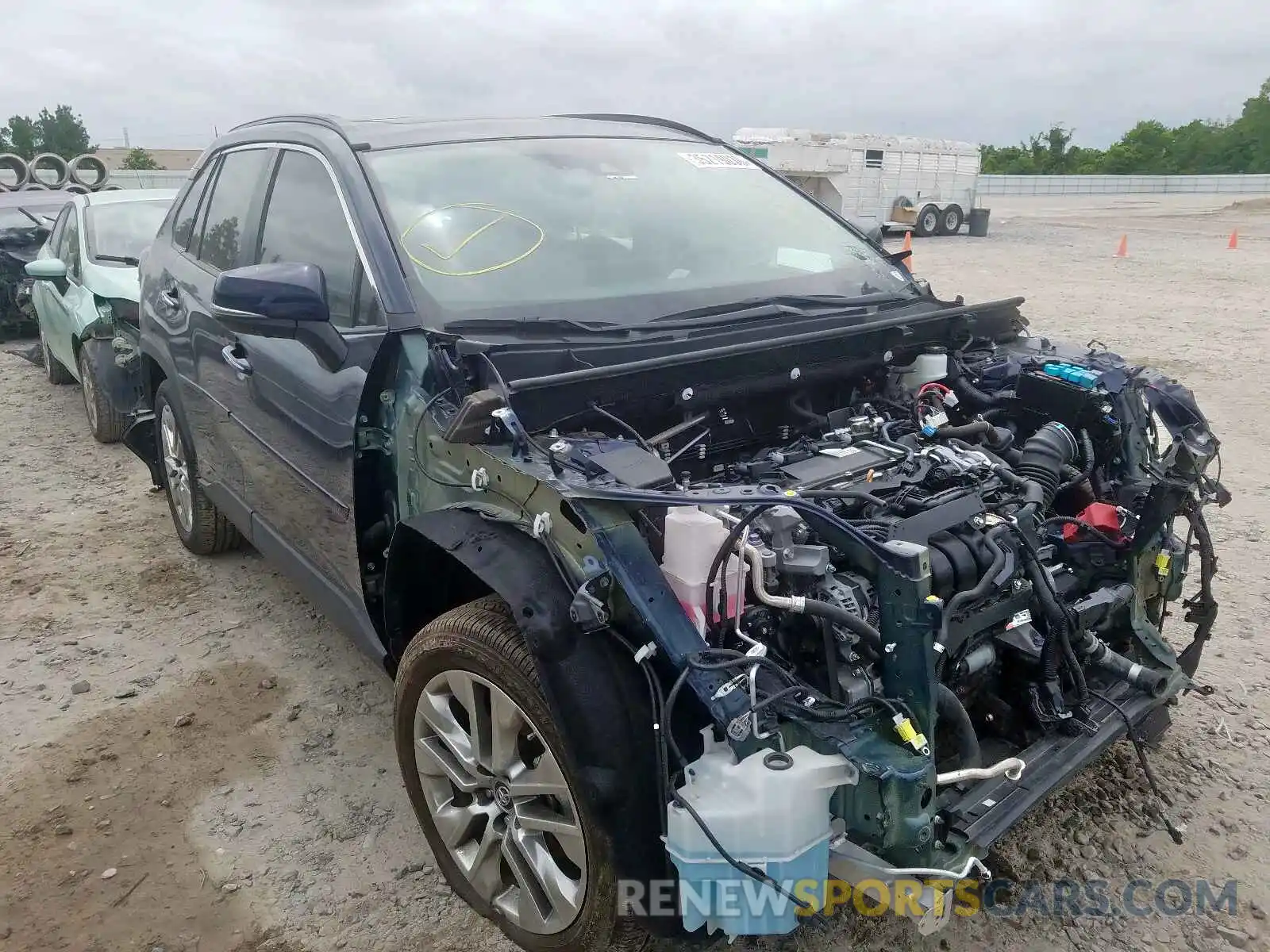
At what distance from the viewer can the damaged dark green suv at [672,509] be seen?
1949 millimetres

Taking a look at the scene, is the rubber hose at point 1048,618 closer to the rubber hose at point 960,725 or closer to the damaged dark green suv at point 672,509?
the damaged dark green suv at point 672,509

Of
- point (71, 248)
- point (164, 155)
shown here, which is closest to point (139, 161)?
point (164, 155)

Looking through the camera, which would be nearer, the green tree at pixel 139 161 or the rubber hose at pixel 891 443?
the rubber hose at pixel 891 443

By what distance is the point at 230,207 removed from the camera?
3.98 meters

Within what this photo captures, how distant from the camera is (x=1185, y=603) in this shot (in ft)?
10.3

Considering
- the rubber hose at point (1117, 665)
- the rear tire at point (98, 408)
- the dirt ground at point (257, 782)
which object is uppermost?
the rubber hose at point (1117, 665)

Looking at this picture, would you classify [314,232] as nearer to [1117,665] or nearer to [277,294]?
[277,294]

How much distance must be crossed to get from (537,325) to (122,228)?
19.8 feet

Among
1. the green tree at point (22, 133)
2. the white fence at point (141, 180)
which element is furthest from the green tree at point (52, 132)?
the white fence at point (141, 180)

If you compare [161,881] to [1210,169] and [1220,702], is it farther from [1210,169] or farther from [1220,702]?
[1210,169]

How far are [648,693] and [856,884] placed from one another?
558 mm

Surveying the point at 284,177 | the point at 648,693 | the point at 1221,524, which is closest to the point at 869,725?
the point at 648,693

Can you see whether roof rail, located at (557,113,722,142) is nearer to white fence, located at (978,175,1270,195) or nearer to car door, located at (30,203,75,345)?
car door, located at (30,203,75,345)

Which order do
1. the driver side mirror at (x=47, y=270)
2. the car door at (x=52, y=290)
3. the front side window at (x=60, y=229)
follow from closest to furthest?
the driver side mirror at (x=47, y=270), the car door at (x=52, y=290), the front side window at (x=60, y=229)
